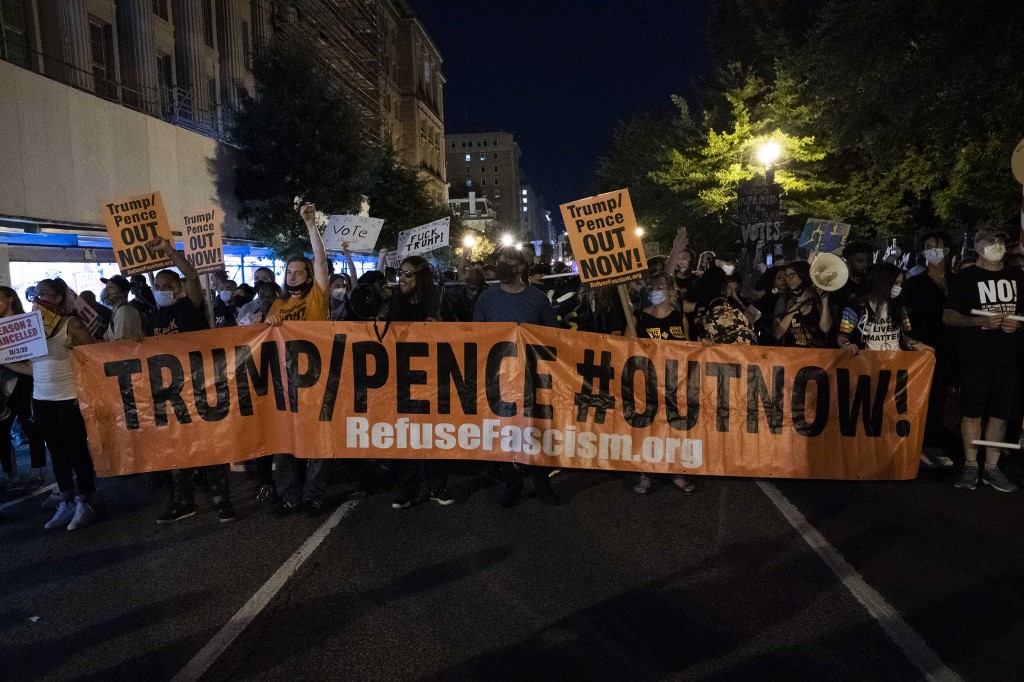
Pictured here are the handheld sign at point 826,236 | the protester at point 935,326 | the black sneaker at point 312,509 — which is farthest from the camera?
the handheld sign at point 826,236

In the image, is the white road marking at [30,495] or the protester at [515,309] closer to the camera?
the protester at [515,309]

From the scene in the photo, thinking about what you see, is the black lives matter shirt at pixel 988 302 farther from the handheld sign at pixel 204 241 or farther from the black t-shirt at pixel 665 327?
the handheld sign at pixel 204 241

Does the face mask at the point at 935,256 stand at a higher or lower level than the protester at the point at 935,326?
higher

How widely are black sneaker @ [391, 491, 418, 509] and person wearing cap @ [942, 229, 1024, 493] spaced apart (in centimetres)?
436

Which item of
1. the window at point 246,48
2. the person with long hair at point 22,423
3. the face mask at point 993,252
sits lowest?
the person with long hair at point 22,423

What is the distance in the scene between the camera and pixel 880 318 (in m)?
6.76

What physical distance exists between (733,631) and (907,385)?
341 centimetres

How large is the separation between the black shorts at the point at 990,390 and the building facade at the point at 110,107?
296 inches

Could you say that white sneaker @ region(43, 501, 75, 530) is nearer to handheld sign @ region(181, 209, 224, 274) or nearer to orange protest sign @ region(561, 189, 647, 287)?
handheld sign @ region(181, 209, 224, 274)

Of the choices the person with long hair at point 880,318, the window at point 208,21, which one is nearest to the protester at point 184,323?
the person with long hair at point 880,318

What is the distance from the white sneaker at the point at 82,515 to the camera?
19.5ft

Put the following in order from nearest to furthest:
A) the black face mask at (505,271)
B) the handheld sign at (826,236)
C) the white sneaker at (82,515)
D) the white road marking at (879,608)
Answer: the white road marking at (879,608)
the white sneaker at (82,515)
the black face mask at (505,271)
the handheld sign at (826,236)

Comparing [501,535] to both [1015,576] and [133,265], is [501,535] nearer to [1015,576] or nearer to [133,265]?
[1015,576]

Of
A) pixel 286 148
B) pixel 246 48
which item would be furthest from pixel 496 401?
pixel 246 48
